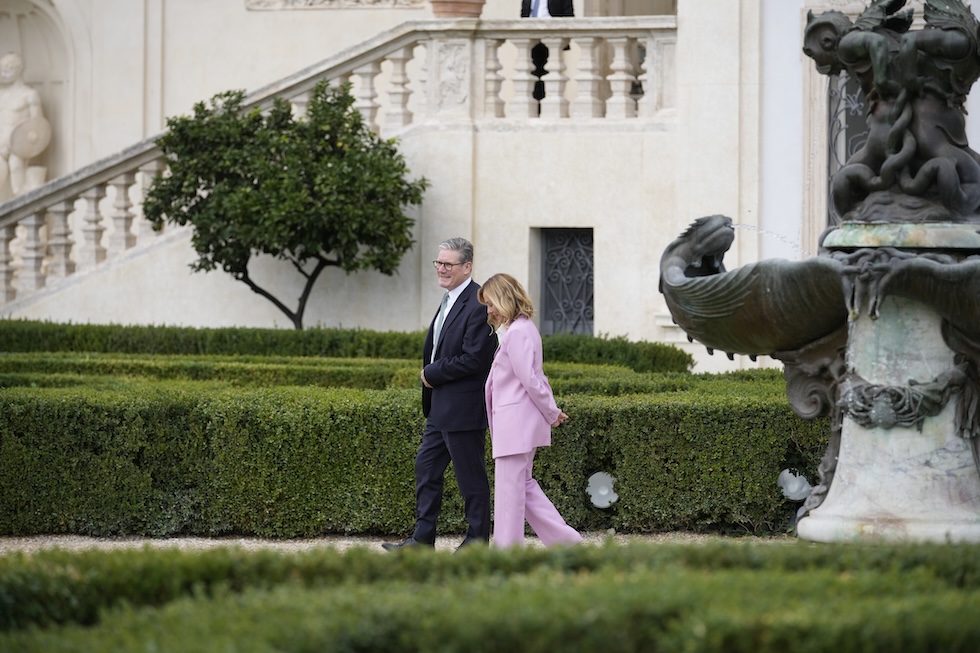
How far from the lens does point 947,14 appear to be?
6.24 metres

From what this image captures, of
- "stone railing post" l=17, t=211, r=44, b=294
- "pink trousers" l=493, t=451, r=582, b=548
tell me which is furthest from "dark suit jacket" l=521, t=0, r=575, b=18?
"pink trousers" l=493, t=451, r=582, b=548

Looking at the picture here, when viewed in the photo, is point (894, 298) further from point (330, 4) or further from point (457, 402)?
point (330, 4)

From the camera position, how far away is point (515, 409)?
7180mm

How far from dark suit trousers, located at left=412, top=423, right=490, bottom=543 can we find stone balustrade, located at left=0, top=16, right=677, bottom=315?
672 centimetres

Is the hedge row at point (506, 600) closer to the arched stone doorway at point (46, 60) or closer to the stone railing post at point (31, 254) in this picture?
the stone railing post at point (31, 254)

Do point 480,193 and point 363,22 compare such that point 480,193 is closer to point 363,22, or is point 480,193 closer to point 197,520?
point 363,22

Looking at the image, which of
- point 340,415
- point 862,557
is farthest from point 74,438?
point 862,557

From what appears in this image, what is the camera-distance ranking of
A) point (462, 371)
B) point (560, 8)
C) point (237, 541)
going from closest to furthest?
point (462, 371) → point (237, 541) → point (560, 8)

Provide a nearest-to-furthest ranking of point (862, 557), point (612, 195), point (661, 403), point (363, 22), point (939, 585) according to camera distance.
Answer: point (939, 585)
point (862, 557)
point (661, 403)
point (612, 195)
point (363, 22)

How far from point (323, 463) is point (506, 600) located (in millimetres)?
4837

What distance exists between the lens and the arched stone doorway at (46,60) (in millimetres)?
18391

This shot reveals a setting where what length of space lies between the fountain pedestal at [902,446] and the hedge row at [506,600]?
4.44 ft

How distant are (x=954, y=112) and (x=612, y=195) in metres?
7.62

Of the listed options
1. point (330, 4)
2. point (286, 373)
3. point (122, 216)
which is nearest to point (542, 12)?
point (330, 4)
